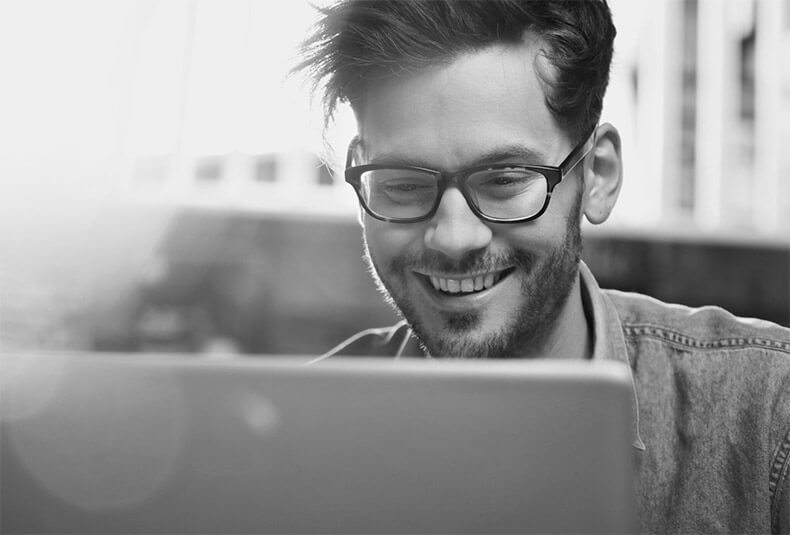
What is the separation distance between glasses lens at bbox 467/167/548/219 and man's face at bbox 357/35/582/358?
0.6 inches

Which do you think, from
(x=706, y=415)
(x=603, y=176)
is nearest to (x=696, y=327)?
(x=706, y=415)

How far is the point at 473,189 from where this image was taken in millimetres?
1022

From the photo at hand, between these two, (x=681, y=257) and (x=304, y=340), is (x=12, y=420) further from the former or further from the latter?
(x=681, y=257)

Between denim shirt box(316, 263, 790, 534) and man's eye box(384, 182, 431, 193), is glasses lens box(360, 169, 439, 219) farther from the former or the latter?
denim shirt box(316, 263, 790, 534)

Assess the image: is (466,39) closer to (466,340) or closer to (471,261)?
(471,261)

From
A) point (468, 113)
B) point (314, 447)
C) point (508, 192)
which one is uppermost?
point (468, 113)

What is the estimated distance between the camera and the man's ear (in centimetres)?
120

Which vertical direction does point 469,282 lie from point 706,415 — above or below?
above

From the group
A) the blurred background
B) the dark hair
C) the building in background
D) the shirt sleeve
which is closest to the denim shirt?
the shirt sleeve

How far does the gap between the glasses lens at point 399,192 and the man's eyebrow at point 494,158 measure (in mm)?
12

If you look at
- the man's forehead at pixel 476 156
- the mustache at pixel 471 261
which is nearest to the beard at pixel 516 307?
the mustache at pixel 471 261

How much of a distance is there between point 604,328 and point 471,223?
13.1 inches

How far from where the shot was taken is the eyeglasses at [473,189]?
3.34 feet

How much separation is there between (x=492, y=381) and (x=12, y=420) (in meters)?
0.26
